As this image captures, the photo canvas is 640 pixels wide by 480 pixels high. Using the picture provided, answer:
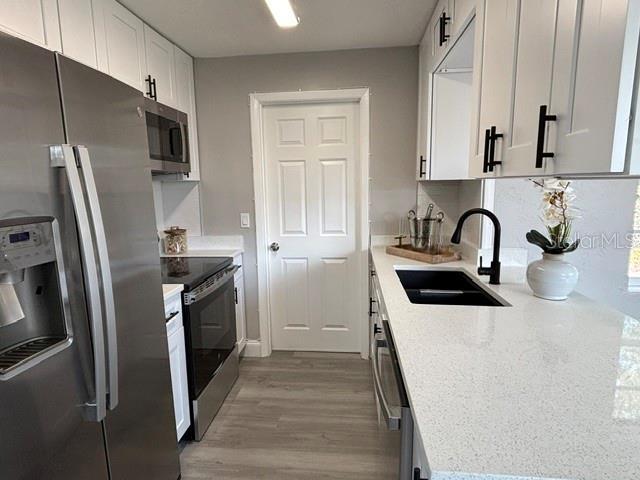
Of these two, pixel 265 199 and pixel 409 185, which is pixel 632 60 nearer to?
pixel 409 185

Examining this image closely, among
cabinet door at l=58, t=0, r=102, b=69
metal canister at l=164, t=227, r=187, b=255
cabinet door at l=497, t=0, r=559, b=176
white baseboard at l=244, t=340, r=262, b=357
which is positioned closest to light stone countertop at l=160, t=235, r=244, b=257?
metal canister at l=164, t=227, r=187, b=255

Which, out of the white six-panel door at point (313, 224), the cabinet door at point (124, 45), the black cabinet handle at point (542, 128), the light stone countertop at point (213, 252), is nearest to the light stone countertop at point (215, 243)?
the light stone countertop at point (213, 252)

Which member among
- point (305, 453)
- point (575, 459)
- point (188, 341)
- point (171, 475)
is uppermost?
point (575, 459)

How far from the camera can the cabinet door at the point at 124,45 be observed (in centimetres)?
180

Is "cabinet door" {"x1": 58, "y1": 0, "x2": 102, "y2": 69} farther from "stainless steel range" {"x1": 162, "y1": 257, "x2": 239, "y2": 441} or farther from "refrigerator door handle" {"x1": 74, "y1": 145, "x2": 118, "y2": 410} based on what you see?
"stainless steel range" {"x1": 162, "y1": 257, "x2": 239, "y2": 441}

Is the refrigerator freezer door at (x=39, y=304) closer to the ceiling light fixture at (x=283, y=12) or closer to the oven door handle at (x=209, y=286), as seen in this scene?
the oven door handle at (x=209, y=286)

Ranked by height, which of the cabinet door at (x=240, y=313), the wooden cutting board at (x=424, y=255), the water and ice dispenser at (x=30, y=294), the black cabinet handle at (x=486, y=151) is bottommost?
the cabinet door at (x=240, y=313)

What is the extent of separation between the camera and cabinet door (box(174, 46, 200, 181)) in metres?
2.58

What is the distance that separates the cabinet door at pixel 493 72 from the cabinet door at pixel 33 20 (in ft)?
5.51

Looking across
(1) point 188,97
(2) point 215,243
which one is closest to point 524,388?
(2) point 215,243

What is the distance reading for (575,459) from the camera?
0.63 m

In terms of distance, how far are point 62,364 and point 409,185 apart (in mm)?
2429

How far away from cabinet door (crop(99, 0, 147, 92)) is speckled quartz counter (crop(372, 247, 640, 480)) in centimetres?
185

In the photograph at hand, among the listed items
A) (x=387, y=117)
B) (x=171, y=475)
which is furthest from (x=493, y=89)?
(x=171, y=475)
